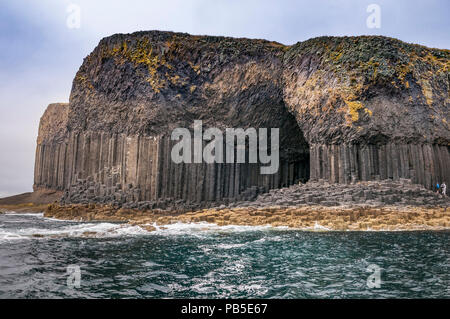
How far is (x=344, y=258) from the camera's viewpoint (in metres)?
10.2

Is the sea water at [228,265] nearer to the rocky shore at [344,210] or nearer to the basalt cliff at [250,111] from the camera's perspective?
the rocky shore at [344,210]

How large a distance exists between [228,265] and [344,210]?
10906 mm

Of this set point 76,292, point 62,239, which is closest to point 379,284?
point 76,292

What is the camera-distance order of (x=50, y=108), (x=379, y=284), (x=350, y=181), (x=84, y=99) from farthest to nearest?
1. (x=50, y=108)
2. (x=84, y=99)
3. (x=350, y=181)
4. (x=379, y=284)

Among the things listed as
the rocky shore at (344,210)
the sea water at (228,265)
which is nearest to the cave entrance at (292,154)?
the rocky shore at (344,210)

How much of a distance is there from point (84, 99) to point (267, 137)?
677 inches

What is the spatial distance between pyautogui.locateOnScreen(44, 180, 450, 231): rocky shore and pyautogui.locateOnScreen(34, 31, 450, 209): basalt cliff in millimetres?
2661

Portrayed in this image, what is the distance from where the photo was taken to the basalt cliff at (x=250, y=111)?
82.3 ft

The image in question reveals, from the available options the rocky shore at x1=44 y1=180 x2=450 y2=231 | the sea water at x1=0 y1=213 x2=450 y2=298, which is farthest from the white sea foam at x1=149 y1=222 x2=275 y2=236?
the sea water at x1=0 y1=213 x2=450 y2=298

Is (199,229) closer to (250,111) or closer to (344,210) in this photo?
(344,210)

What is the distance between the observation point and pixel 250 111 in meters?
31.6

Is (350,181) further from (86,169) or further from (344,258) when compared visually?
(86,169)

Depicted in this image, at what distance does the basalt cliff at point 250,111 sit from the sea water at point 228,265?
453 inches
